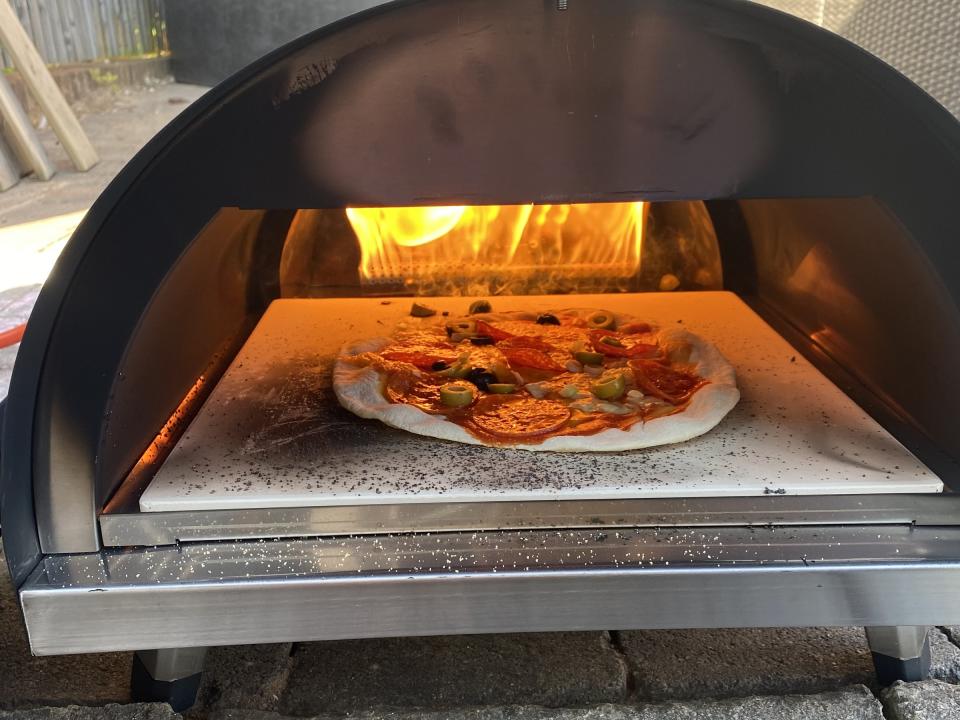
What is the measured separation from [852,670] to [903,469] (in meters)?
0.57

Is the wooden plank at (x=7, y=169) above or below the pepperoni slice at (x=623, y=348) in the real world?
below

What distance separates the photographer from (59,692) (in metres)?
1.98

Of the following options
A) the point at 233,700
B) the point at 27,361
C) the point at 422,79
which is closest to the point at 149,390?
the point at 27,361

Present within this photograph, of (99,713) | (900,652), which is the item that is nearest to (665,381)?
(900,652)

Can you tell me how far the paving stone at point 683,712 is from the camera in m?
1.86

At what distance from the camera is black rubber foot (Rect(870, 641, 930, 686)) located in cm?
193

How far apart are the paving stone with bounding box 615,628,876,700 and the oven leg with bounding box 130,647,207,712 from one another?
39.5 inches

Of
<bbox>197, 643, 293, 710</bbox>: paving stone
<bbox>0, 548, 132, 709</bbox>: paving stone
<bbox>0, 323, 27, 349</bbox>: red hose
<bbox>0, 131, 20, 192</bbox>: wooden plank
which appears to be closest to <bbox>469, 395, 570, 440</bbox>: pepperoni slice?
<bbox>197, 643, 293, 710</bbox>: paving stone

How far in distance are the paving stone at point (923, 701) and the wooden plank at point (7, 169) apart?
6861 millimetres

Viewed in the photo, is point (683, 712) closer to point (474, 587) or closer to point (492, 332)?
point (474, 587)

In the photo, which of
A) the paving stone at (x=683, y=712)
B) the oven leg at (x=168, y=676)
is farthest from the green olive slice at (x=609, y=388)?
the oven leg at (x=168, y=676)

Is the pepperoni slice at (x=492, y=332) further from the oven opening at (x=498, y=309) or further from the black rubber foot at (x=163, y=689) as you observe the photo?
the black rubber foot at (x=163, y=689)

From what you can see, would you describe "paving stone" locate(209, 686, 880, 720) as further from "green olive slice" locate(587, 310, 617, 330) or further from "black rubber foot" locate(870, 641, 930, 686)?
"green olive slice" locate(587, 310, 617, 330)

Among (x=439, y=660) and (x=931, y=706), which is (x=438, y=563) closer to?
(x=439, y=660)
